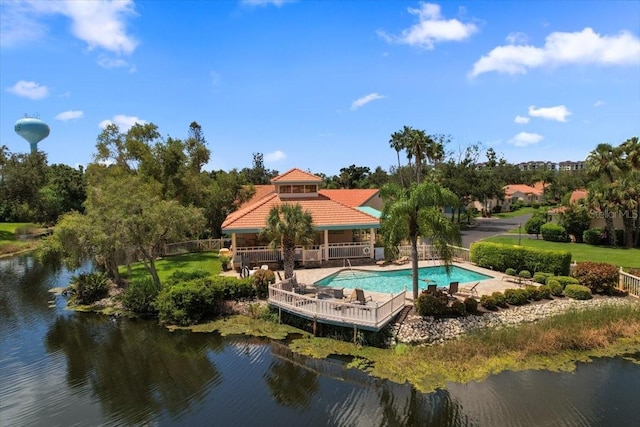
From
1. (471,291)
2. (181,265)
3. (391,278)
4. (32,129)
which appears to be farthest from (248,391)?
(32,129)

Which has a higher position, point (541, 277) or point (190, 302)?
point (541, 277)

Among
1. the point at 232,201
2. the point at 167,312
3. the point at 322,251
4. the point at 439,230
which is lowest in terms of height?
the point at 167,312

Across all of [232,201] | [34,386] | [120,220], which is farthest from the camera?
[232,201]

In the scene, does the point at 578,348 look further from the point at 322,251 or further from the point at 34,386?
the point at 34,386

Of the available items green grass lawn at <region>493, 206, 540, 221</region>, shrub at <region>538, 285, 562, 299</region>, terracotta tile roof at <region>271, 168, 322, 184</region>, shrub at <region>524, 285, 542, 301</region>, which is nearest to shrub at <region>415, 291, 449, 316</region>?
shrub at <region>524, 285, 542, 301</region>

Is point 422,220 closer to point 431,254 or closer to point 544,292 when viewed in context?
point 544,292

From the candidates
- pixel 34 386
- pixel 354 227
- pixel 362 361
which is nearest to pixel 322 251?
pixel 354 227

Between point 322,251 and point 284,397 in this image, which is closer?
point 284,397
